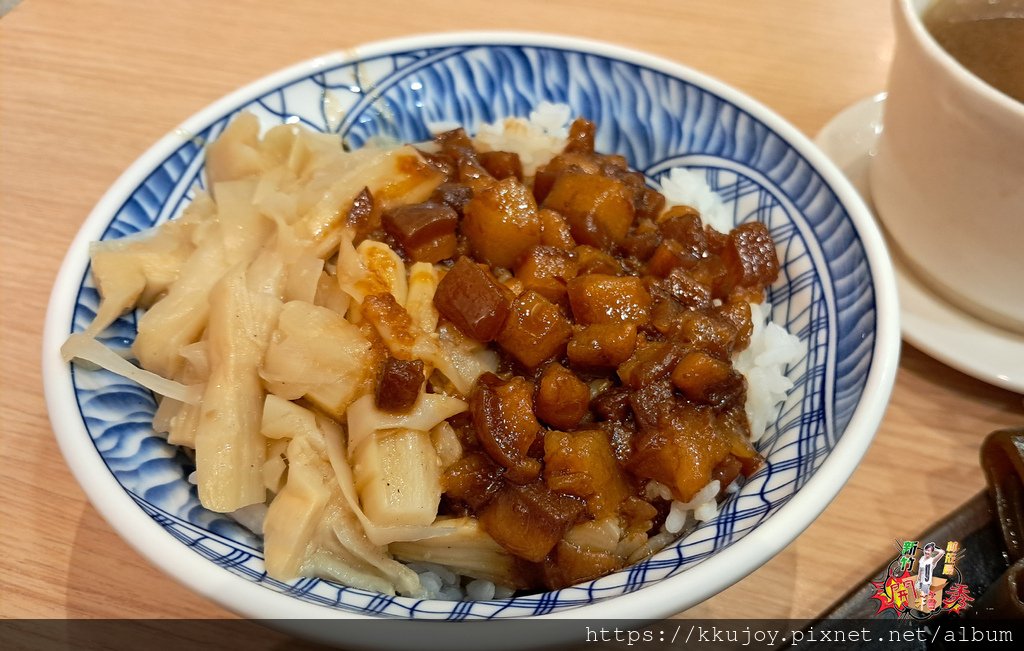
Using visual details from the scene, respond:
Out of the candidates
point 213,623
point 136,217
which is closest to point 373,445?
point 213,623

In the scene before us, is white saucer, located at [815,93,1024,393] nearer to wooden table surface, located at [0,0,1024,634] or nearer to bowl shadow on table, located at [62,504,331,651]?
wooden table surface, located at [0,0,1024,634]

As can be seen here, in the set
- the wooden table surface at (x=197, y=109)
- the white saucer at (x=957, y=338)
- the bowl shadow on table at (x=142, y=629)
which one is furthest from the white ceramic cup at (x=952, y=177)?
the bowl shadow on table at (x=142, y=629)

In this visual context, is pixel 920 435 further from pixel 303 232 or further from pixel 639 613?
pixel 303 232

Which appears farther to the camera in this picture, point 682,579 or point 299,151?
point 299,151

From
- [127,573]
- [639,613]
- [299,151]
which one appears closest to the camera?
[639,613]

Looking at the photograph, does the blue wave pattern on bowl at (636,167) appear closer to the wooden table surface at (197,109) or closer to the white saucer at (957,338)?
the wooden table surface at (197,109)

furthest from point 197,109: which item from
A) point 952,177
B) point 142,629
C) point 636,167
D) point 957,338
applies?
point 957,338
